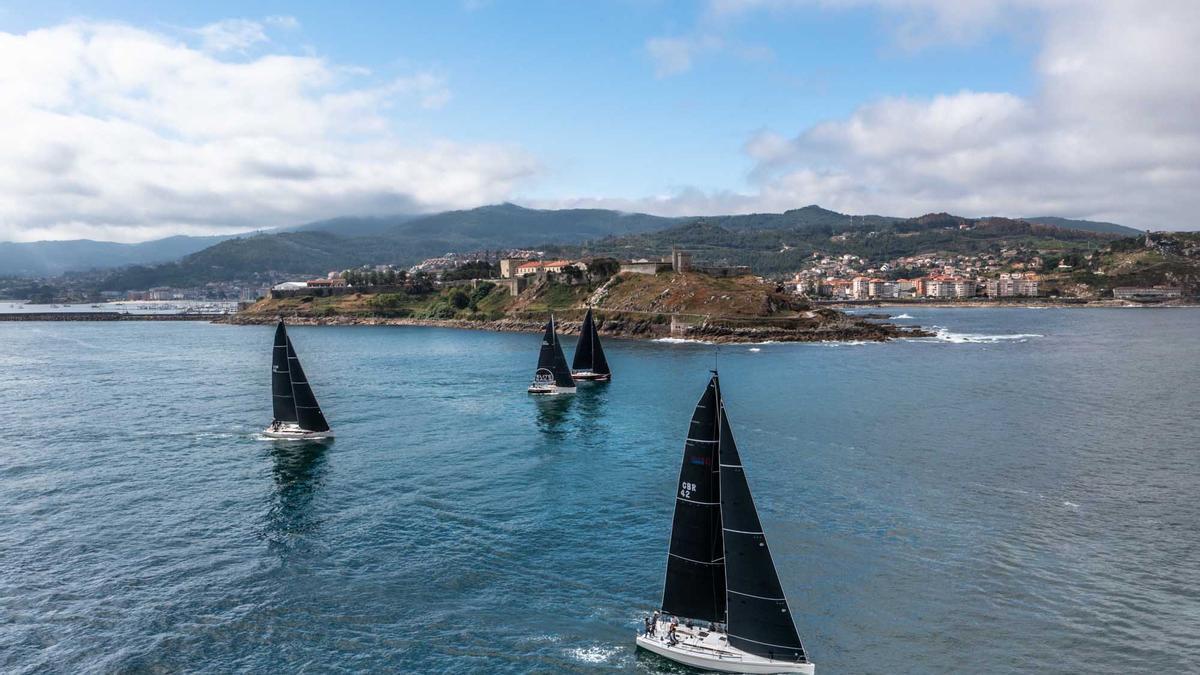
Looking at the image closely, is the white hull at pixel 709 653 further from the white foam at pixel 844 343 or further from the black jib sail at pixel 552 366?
Answer: the white foam at pixel 844 343

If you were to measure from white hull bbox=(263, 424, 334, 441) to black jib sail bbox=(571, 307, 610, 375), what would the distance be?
3781cm

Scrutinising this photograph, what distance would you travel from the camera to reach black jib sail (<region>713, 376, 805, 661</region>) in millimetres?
21891

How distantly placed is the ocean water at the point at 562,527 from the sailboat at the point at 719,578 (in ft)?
4.90

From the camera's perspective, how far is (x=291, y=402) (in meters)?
56.1

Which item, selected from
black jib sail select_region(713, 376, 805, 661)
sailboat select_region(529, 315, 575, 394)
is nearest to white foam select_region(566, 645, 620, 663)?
black jib sail select_region(713, 376, 805, 661)

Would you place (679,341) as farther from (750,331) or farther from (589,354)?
Answer: (589,354)

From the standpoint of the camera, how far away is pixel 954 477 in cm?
4334

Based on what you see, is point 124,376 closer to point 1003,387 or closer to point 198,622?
point 198,622

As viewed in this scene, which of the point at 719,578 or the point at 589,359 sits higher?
the point at 589,359

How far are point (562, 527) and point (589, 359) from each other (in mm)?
53316

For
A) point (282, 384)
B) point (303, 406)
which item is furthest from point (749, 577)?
point (282, 384)

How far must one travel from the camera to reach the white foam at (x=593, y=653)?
23.9 meters

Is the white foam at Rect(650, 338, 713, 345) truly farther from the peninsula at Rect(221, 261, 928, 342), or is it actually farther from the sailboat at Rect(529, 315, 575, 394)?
the sailboat at Rect(529, 315, 575, 394)

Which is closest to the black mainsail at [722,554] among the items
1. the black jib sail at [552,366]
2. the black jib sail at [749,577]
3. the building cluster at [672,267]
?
the black jib sail at [749,577]
